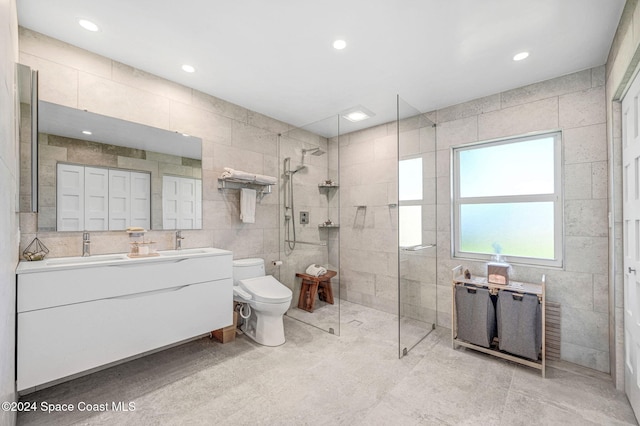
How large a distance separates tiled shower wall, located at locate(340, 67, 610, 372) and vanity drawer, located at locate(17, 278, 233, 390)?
1829mm

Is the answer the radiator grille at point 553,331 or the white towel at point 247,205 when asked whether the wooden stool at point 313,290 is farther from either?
the radiator grille at point 553,331

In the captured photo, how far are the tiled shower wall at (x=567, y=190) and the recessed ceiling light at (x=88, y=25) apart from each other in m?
2.55

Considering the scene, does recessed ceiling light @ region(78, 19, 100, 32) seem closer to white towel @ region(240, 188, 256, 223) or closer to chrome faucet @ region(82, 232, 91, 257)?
chrome faucet @ region(82, 232, 91, 257)

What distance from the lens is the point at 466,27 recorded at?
183 cm

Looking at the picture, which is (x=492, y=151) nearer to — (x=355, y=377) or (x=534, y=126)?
(x=534, y=126)

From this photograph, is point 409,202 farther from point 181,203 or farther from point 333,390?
point 181,203

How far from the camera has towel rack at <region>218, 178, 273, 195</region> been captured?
2.87m

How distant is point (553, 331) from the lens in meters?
2.36

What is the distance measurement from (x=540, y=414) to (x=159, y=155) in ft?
11.2

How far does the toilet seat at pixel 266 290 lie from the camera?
2.55 m

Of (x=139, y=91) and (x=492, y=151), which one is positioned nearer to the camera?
(x=139, y=91)

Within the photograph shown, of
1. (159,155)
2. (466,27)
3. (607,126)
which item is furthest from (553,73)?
(159,155)

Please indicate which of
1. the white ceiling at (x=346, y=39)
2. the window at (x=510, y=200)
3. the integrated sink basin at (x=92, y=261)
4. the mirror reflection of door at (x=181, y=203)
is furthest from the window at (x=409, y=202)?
the mirror reflection of door at (x=181, y=203)

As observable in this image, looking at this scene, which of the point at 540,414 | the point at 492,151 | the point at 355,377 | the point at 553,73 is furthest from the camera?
the point at 492,151
